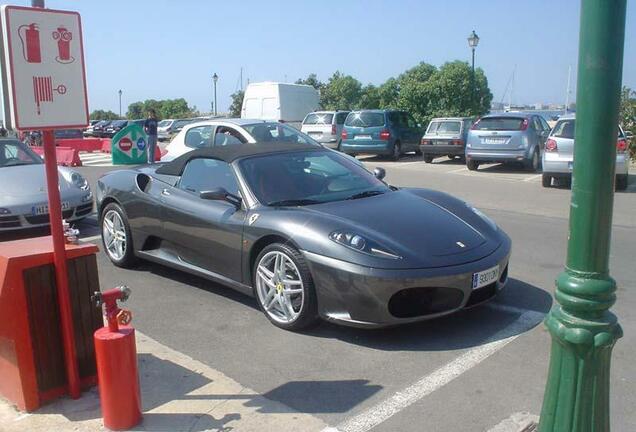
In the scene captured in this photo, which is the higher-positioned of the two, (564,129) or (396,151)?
(564,129)

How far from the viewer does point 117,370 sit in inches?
126

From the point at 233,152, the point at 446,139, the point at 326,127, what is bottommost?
the point at 446,139

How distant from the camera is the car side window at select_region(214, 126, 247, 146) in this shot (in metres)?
11.4

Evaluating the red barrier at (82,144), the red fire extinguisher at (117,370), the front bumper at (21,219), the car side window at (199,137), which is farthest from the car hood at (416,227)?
the red barrier at (82,144)

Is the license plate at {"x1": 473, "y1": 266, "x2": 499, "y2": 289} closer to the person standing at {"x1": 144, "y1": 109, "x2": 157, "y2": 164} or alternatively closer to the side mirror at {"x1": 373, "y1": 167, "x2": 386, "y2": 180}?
the side mirror at {"x1": 373, "y1": 167, "x2": 386, "y2": 180}

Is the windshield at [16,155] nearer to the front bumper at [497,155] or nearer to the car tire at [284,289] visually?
the car tire at [284,289]

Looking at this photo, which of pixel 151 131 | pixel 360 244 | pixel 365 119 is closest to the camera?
pixel 360 244

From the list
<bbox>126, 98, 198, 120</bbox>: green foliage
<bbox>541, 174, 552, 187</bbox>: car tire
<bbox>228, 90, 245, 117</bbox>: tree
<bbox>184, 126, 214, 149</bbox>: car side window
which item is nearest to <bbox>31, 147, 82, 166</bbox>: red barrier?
<bbox>184, 126, 214, 149</bbox>: car side window

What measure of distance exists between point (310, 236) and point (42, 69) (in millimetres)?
2060

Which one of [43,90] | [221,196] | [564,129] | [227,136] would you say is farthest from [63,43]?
[564,129]

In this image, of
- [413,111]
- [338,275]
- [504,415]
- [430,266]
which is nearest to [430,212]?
[430,266]

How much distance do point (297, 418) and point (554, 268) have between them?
3872 millimetres

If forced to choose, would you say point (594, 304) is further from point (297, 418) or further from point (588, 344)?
point (297, 418)

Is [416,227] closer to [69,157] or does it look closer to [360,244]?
[360,244]
